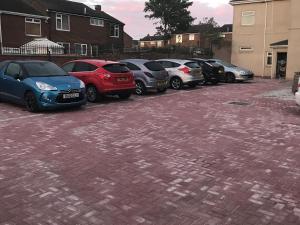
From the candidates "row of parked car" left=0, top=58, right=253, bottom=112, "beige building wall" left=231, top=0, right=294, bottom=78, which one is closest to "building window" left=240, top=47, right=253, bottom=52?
"beige building wall" left=231, top=0, right=294, bottom=78

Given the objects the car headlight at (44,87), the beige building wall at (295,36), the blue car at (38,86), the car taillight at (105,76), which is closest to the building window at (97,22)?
the beige building wall at (295,36)

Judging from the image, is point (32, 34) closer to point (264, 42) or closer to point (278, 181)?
point (264, 42)

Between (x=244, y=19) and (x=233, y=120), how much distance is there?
81.3ft

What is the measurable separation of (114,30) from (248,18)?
16.6 m

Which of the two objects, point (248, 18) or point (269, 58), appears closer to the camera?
point (269, 58)

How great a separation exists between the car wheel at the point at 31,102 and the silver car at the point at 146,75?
5604 millimetres

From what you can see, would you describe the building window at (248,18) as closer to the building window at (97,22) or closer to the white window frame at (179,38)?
the building window at (97,22)

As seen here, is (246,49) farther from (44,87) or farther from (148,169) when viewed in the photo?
(148,169)

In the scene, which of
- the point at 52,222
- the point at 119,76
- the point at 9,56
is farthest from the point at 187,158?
the point at 9,56

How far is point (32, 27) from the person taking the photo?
1294 inches

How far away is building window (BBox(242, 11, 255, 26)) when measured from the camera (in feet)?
Answer: 106

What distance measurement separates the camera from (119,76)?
43.8ft

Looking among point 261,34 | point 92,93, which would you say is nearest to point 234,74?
point 261,34

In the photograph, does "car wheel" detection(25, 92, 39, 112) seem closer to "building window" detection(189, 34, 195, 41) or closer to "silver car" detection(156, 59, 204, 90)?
"silver car" detection(156, 59, 204, 90)
